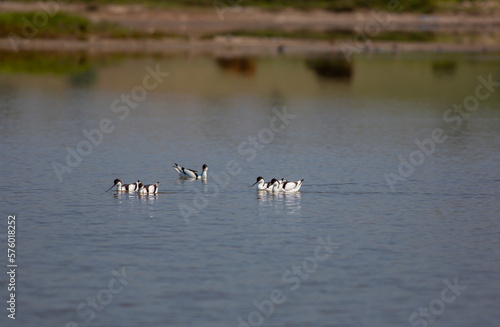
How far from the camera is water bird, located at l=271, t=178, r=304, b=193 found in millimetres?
23453

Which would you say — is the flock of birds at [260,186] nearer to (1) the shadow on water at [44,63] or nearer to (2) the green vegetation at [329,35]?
(1) the shadow on water at [44,63]

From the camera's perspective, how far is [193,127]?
Result: 36.8 metres

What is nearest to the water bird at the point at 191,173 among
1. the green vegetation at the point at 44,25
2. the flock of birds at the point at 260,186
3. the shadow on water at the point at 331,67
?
the flock of birds at the point at 260,186

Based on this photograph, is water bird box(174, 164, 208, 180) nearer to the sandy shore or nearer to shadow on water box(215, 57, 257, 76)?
shadow on water box(215, 57, 257, 76)

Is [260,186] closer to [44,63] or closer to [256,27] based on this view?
[44,63]

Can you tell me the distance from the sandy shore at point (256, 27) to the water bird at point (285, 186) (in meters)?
51.8

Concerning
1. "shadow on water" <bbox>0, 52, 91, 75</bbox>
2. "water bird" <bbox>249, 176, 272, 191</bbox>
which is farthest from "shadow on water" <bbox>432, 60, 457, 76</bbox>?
"water bird" <bbox>249, 176, 272, 191</bbox>

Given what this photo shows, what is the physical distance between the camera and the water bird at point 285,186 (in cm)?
2345

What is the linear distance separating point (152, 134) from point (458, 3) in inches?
3577

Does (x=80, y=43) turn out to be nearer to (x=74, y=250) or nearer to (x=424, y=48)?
(x=424, y=48)

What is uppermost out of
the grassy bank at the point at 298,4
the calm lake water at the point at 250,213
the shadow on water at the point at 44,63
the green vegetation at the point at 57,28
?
the grassy bank at the point at 298,4

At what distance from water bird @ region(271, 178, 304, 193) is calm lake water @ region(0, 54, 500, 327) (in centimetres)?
28

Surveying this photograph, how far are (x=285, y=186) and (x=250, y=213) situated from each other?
2544mm

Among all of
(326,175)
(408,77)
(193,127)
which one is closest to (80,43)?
(408,77)
